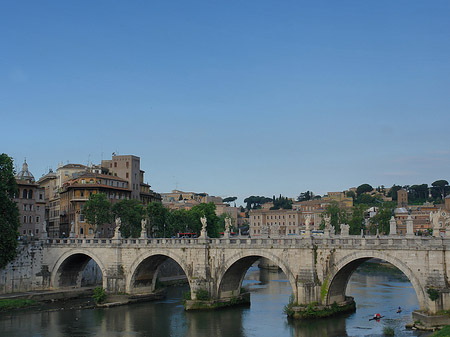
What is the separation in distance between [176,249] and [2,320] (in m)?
16.1

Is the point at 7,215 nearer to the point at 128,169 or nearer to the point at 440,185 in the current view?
the point at 128,169

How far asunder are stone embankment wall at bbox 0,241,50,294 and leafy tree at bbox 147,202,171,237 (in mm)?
17223

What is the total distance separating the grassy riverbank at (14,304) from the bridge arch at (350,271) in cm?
2881

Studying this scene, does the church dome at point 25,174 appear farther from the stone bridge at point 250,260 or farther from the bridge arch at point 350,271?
the bridge arch at point 350,271

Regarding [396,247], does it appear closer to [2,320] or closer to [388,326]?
[388,326]

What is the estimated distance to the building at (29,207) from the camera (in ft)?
235

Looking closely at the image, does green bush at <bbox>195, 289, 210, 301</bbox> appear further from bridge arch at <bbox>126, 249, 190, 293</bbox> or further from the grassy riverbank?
the grassy riverbank

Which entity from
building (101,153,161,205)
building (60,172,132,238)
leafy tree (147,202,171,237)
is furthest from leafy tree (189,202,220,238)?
building (60,172,132,238)

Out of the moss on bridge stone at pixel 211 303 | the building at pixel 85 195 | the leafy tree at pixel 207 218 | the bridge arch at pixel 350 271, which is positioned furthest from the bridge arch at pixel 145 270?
the leafy tree at pixel 207 218

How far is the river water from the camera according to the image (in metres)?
39.2

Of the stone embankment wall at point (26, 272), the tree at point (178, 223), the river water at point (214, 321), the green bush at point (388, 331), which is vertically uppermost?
the tree at point (178, 223)

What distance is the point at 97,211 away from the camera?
221ft

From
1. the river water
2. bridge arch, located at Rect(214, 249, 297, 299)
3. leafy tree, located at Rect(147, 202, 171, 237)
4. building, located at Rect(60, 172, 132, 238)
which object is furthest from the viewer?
building, located at Rect(60, 172, 132, 238)

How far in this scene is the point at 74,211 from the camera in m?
81.2
